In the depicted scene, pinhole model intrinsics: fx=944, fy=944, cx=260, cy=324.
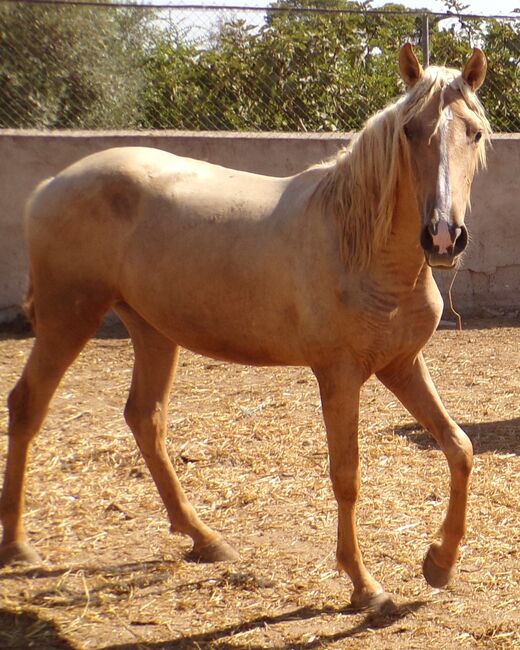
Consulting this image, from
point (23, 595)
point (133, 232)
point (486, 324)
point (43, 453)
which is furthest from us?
point (486, 324)

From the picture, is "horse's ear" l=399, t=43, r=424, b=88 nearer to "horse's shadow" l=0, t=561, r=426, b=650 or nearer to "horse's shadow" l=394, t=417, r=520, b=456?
"horse's shadow" l=0, t=561, r=426, b=650

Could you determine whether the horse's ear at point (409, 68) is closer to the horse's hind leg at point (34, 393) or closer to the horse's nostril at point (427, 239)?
the horse's nostril at point (427, 239)

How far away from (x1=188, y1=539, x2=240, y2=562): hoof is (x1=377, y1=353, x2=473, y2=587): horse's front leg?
0.82 m

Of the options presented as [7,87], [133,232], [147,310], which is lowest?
[147,310]

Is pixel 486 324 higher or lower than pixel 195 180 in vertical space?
lower

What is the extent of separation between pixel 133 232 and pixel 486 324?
208 inches

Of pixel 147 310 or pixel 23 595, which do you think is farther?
pixel 147 310

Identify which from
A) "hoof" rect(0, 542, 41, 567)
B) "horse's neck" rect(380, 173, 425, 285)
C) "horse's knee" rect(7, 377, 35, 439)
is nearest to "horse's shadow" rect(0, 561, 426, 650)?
"hoof" rect(0, 542, 41, 567)

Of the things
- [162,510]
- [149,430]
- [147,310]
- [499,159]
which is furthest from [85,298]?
[499,159]

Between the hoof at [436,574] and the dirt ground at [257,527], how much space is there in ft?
0.18

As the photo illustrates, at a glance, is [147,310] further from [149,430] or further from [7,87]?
[7,87]

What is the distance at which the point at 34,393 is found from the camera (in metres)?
3.94

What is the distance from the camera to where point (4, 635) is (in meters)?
3.26

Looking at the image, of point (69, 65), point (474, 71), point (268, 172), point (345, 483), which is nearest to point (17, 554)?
point (345, 483)
